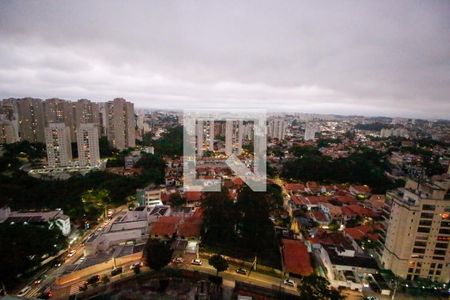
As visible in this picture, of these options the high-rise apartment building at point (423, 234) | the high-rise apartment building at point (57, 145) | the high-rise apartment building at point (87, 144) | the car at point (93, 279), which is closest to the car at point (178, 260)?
the car at point (93, 279)

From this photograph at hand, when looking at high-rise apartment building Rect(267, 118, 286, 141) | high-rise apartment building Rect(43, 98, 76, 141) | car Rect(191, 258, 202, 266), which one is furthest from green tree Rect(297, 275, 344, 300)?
high-rise apartment building Rect(267, 118, 286, 141)

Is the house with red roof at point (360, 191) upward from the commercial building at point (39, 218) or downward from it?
downward

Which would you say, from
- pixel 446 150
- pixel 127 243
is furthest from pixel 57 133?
pixel 446 150

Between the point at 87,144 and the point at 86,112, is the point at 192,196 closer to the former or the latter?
the point at 87,144

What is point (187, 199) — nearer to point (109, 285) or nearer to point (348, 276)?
point (109, 285)

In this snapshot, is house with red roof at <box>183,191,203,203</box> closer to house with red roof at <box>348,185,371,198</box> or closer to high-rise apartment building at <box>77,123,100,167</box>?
house with red roof at <box>348,185,371,198</box>

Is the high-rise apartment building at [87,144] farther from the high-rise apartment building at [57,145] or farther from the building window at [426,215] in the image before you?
the building window at [426,215]
